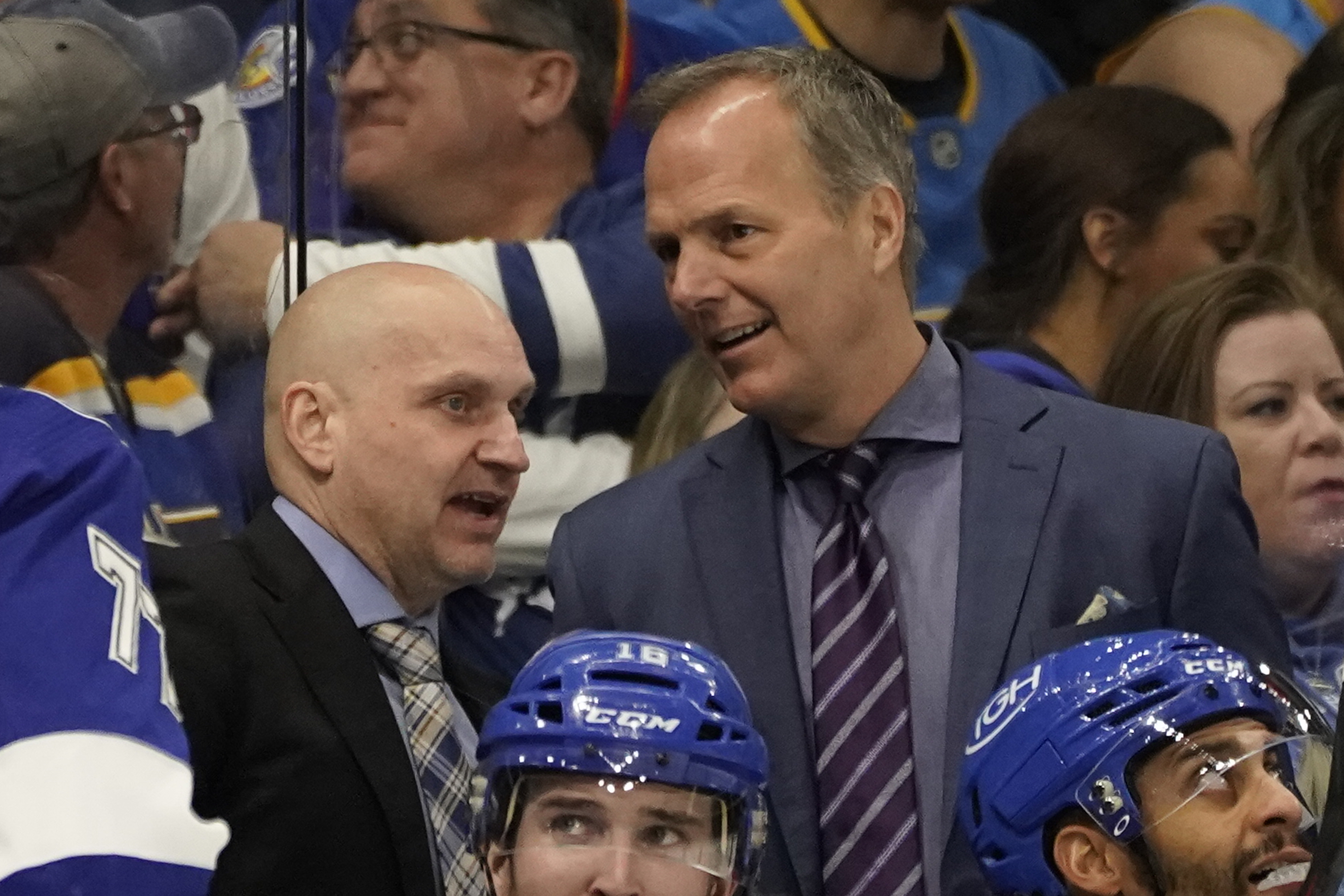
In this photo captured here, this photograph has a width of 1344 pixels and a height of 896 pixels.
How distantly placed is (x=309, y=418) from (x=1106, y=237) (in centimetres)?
129

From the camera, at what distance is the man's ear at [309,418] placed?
2.38m

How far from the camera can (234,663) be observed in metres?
2.10

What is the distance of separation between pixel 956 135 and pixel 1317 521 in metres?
0.76

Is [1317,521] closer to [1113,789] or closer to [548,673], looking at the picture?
[1113,789]

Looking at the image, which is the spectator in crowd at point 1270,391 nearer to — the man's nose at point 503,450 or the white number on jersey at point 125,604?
the man's nose at point 503,450

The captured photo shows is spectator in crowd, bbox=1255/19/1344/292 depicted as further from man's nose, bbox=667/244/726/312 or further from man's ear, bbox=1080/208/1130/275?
man's nose, bbox=667/244/726/312

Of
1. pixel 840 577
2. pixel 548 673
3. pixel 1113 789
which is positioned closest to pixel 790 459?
pixel 840 577

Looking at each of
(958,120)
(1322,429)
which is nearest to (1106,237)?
(958,120)

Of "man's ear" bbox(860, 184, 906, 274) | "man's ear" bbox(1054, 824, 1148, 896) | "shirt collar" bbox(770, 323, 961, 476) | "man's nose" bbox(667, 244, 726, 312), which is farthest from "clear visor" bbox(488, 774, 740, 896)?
"man's ear" bbox(860, 184, 906, 274)

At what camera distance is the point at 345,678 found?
7.03 ft

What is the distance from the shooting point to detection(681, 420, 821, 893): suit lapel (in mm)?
2184

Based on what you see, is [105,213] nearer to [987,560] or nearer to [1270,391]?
[987,560]

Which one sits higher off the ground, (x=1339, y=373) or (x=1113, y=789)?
(x=1113, y=789)

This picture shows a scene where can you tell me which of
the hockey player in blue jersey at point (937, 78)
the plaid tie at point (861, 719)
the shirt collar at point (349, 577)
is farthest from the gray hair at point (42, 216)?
the plaid tie at point (861, 719)
